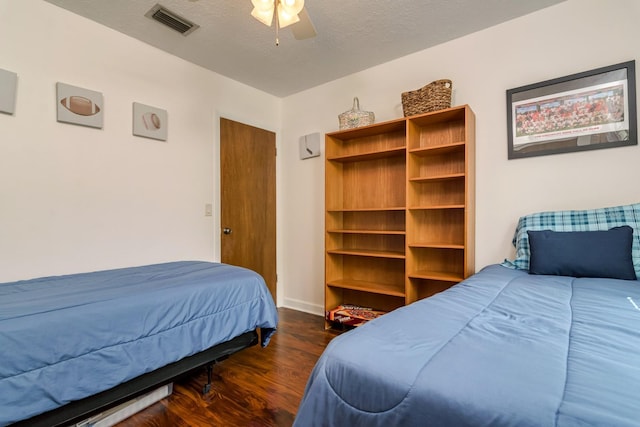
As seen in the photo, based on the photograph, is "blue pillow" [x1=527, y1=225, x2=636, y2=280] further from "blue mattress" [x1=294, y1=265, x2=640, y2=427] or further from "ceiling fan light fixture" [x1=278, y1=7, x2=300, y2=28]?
"ceiling fan light fixture" [x1=278, y1=7, x2=300, y2=28]

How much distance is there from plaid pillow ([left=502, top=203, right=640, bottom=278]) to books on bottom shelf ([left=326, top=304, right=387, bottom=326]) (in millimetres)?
1190

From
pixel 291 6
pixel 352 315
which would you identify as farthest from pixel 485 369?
pixel 352 315

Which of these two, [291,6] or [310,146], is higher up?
[291,6]

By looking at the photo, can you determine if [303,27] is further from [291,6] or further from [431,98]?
[431,98]

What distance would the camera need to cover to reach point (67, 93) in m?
2.14

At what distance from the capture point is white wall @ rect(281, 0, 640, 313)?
6.43 feet

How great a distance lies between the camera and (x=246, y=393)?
1.83 metres

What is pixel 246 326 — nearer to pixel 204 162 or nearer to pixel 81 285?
pixel 81 285

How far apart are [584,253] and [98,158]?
10.8 feet

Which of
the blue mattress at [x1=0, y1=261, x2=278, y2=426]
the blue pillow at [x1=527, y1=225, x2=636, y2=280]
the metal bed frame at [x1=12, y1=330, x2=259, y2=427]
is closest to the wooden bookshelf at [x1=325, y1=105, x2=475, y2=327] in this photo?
the blue pillow at [x1=527, y1=225, x2=636, y2=280]

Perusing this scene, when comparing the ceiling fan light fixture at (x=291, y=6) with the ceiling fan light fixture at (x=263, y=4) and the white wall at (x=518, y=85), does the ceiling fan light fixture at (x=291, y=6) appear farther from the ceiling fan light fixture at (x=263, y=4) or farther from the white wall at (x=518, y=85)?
the white wall at (x=518, y=85)

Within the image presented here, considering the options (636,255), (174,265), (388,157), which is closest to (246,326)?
(174,265)

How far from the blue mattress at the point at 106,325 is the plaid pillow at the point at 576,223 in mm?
1740

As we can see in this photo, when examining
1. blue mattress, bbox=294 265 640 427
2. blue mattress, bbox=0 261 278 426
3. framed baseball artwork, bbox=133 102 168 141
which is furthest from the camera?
framed baseball artwork, bbox=133 102 168 141
